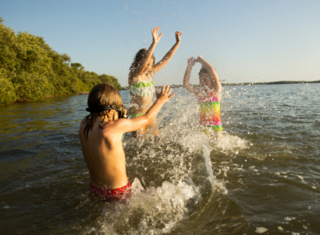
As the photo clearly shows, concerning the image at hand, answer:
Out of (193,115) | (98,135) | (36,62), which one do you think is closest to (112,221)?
(98,135)

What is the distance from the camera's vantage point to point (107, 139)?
7.51 feet

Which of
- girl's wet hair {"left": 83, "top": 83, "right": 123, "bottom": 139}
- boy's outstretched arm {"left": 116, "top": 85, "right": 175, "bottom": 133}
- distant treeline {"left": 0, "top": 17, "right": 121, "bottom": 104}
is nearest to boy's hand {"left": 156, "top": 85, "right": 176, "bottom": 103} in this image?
boy's outstretched arm {"left": 116, "top": 85, "right": 175, "bottom": 133}

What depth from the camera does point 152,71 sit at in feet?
16.4

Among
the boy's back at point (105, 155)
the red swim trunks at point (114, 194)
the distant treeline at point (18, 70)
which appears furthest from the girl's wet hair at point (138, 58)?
the distant treeline at point (18, 70)

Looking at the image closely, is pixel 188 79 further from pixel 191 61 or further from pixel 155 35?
pixel 155 35

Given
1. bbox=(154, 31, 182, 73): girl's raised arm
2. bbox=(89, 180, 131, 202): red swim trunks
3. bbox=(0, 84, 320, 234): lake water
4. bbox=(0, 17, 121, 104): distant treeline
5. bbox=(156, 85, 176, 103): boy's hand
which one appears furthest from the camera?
bbox=(0, 17, 121, 104): distant treeline

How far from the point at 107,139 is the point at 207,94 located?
10.0ft

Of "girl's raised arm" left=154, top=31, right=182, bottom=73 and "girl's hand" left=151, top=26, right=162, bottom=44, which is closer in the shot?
"girl's hand" left=151, top=26, right=162, bottom=44

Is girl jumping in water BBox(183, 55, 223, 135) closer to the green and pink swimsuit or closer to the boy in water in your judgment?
the green and pink swimsuit

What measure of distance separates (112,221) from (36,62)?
31.5m

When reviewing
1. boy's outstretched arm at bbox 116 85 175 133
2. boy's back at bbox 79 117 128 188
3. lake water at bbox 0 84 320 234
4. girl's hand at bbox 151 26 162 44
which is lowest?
lake water at bbox 0 84 320 234

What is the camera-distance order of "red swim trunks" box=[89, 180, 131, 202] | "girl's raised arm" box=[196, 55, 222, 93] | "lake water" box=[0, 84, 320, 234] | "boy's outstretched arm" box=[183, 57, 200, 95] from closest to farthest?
"lake water" box=[0, 84, 320, 234] < "red swim trunks" box=[89, 180, 131, 202] < "girl's raised arm" box=[196, 55, 222, 93] < "boy's outstretched arm" box=[183, 57, 200, 95]

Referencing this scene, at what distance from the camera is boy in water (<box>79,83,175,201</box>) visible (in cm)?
232

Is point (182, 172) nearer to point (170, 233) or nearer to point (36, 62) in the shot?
point (170, 233)
